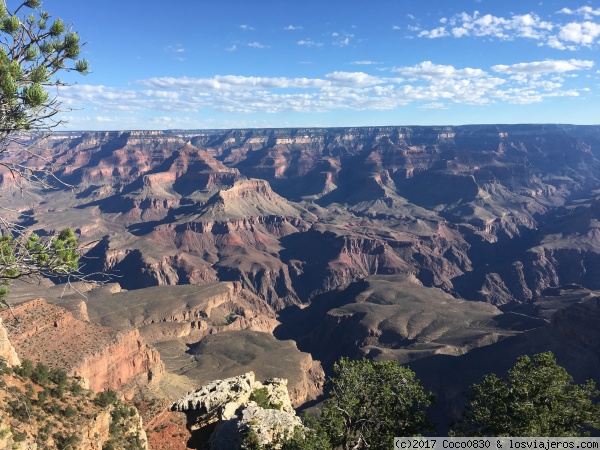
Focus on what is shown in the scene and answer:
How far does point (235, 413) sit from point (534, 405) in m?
24.2

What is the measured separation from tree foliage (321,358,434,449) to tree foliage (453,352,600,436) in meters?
3.05

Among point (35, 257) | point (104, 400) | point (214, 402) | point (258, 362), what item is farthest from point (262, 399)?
point (258, 362)

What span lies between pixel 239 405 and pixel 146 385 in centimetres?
3292

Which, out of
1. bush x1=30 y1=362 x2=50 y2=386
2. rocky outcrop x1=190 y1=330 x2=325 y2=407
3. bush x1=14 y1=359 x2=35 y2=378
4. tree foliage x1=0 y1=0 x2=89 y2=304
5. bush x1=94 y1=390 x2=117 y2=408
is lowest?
rocky outcrop x1=190 y1=330 x2=325 y2=407

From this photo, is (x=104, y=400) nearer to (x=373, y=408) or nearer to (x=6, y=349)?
(x=6, y=349)

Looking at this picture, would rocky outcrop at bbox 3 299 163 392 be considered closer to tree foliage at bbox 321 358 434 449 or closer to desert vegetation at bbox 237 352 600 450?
tree foliage at bbox 321 358 434 449

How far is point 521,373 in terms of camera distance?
82.0ft

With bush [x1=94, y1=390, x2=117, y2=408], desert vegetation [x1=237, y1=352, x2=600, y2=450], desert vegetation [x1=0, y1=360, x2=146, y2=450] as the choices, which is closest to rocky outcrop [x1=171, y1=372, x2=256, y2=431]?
desert vegetation [x1=0, y1=360, x2=146, y2=450]

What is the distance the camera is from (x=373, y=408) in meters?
26.4

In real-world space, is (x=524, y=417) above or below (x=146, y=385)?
above

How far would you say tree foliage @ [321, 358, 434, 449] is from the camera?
2509cm

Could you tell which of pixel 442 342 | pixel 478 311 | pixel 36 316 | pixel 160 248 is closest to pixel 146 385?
pixel 36 316

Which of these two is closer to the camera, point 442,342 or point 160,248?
point 442,342

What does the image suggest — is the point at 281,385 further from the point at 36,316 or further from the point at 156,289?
the point at 156,289
